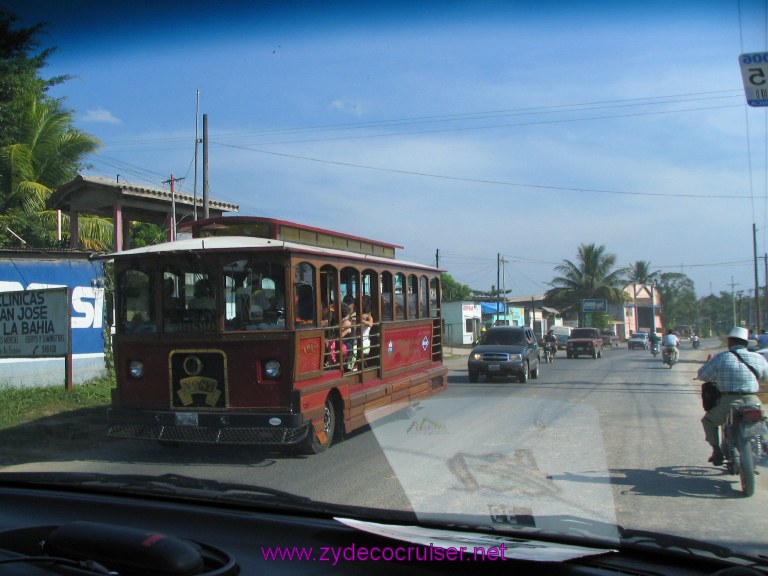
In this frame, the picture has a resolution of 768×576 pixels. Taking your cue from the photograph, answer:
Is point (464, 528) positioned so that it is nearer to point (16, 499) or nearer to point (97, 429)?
point (16, 499)

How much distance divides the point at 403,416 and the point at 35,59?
13154 mm

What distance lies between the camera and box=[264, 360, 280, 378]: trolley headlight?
8383mm

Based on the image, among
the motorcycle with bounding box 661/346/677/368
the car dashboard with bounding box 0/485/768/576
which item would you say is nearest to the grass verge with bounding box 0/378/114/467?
the car dashboard with bounding box 0/485/768/576

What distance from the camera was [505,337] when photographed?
855 inches

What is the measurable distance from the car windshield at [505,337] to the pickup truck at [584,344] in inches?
645

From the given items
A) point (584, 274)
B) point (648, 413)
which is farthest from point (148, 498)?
point (584, 274)

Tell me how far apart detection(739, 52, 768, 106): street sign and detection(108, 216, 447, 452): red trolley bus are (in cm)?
541

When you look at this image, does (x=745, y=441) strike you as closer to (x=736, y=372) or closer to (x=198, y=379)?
(x=736, y=372)

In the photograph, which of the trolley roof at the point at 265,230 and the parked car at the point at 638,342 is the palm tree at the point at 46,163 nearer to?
the trolley roof at the point at 265,230

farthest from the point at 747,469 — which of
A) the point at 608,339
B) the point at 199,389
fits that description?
the point at 608,339

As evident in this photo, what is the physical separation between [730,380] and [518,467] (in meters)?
2.37

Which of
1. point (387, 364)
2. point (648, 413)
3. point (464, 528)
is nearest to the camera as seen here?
point (464, 528)

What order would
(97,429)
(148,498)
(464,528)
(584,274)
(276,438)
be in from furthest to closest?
(584,274), (97,429), (276,438), (148,498), (464,528)

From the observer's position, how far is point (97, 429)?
10.7 meters
